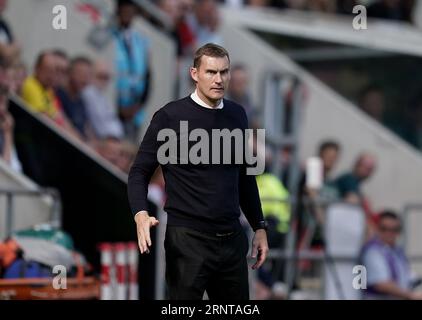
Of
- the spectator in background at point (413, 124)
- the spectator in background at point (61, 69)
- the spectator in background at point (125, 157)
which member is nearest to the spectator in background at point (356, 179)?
the spectator in background at point (413, 124)

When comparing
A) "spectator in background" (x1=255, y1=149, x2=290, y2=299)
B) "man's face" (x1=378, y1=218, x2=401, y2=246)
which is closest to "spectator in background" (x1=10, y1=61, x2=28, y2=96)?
"spectator in background" (x1=255, y1=149, x2=290, y2=299)

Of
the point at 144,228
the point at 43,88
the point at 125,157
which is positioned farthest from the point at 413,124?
the point at 144,228

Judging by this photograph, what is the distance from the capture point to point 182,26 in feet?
53.2

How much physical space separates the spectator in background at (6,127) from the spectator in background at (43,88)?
1.01 feet

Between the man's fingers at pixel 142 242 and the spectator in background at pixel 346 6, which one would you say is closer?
the man's fingers at pixel 142 242

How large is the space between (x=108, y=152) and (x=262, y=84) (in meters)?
3.44

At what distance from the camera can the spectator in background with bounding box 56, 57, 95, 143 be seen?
13875 mm

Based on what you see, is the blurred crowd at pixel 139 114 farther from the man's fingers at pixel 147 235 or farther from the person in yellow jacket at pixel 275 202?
the man's fingers at pixel 147 235

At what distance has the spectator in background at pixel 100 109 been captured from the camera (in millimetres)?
14250

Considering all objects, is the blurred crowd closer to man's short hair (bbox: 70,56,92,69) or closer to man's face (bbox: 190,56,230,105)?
man's short hair (bbox: 70,56,92,69)

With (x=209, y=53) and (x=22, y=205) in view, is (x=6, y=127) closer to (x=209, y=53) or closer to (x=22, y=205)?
(x=22, y=205)

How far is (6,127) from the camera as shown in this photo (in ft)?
41.7

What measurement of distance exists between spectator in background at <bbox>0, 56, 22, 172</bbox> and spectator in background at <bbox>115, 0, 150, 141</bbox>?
192 centimetres
